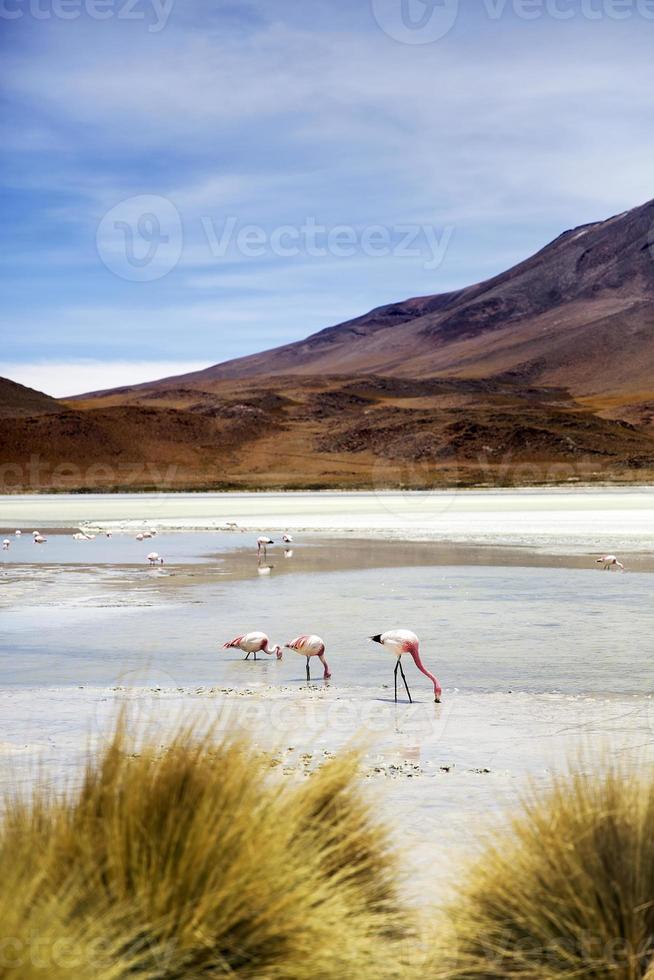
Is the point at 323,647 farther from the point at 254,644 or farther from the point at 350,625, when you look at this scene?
the point at 350,625

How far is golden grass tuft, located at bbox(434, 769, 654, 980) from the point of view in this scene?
3455 mm

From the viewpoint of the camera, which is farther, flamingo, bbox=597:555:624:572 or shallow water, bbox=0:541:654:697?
flamingo, bbox=597:555:624:572

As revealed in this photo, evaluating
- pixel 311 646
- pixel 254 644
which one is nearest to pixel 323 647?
pixel 311 646

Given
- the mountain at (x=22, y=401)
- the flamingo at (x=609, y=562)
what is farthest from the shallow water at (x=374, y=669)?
the mountain at (x=22, y=401)

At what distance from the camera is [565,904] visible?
356 cm

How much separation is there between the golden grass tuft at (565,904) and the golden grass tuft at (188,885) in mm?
248

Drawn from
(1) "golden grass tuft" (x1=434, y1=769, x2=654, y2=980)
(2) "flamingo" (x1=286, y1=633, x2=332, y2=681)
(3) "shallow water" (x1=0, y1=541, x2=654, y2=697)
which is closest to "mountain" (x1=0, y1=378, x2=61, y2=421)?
(3) "shallow water" (x1=0, y1=541, x2=654, y2=697)

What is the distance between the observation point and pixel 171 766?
3.85 metres

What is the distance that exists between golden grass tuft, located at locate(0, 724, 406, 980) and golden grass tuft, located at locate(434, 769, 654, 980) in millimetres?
248

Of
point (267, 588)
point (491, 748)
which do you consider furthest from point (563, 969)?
point (267, 588)

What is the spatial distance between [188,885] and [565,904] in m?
1.07

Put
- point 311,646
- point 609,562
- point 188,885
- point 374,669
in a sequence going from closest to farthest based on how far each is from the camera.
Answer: point 188,885, point 311,646, point 374,669, point 609,562

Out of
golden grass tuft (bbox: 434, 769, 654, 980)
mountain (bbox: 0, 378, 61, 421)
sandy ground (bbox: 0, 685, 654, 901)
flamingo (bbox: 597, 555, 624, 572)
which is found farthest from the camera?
mountain (bbox: 0, 378, 61, 421)

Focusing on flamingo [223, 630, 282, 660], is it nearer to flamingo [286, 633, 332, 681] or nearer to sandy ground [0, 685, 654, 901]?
flamingo [286, 633, 332, 681]
